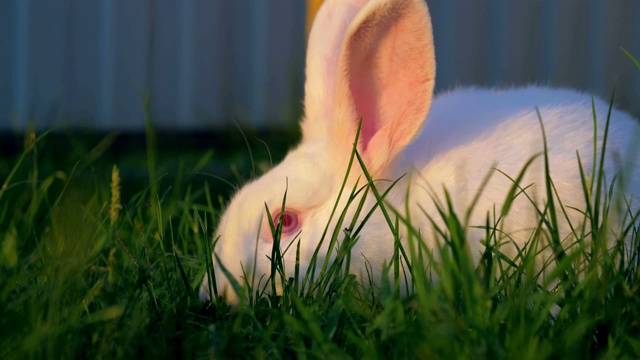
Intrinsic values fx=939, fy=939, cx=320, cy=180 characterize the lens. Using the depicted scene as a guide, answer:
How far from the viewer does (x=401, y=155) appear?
2.43 meters

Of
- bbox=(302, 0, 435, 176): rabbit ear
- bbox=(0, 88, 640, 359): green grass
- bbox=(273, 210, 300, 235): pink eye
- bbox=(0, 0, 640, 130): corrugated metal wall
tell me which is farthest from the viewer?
bbox=(0, 0, 640, 130): corrugated metal wall

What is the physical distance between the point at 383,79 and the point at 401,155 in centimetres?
20

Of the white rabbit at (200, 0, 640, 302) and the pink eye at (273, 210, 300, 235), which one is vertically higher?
Result: the white rabbit at (200, 0, 640, 302)

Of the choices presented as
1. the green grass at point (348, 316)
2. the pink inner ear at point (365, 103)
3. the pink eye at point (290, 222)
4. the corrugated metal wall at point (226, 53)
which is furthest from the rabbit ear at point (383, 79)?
the corrugated metal wall at point (226, 53)

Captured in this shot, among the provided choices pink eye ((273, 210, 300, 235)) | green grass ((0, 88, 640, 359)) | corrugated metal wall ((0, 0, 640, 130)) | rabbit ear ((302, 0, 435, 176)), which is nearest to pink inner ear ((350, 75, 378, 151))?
rabbit ear ((302, 0, 435, 176))

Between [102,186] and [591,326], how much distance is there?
1.74m

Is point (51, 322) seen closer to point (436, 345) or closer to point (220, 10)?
point (436, 345)

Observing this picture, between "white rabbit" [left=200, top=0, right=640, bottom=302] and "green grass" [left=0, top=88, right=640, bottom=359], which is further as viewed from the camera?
"white rabbit" [left=200, top=0, right=640, bottom=302]

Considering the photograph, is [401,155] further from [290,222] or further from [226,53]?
[226,53]

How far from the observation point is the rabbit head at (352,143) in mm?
2223

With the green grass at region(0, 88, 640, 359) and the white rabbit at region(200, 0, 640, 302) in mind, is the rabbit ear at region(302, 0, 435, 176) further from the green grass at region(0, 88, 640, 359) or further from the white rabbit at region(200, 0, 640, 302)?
the green grass at region(0, 88, 640, 359)

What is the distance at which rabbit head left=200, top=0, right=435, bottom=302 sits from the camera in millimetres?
2223

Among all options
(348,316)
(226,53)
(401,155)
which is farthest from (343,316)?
(226,53)

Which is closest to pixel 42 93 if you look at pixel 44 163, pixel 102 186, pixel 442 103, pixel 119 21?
pixel 119 21
